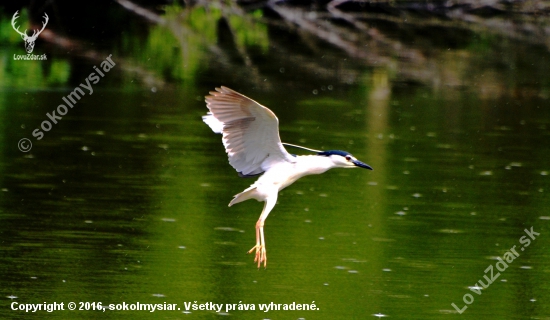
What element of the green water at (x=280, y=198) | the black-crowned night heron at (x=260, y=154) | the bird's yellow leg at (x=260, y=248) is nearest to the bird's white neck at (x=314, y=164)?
the black-crowned night heron at (x=260, y=154)

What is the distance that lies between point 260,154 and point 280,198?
4.71 meters

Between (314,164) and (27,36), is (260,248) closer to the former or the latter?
(314,164)

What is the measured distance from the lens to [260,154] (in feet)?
28.5

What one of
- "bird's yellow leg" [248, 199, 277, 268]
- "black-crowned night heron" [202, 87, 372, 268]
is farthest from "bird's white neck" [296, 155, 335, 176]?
"bird's yellow leg" [248, 199, 277, 268]

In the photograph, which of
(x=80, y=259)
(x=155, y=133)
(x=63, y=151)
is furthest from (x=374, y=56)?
(x=80, y=259)

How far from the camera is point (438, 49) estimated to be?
98.6 ft

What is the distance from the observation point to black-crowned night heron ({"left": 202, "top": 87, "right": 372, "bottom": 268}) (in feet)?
27.3

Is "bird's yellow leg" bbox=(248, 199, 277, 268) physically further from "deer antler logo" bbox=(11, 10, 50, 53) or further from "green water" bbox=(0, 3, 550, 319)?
"deer antler logo" bbox=(11, 10, 50, 53)

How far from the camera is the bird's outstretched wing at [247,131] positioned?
8.27 meters

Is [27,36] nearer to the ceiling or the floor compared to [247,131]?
nearer to the ceiling

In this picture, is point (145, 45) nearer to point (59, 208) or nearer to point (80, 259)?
point (59, 208)

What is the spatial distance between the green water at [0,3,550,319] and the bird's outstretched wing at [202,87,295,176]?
112 centimetres

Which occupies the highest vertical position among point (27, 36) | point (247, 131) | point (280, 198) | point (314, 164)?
point (27, 36)

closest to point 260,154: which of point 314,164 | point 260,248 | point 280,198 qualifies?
point 314,164
